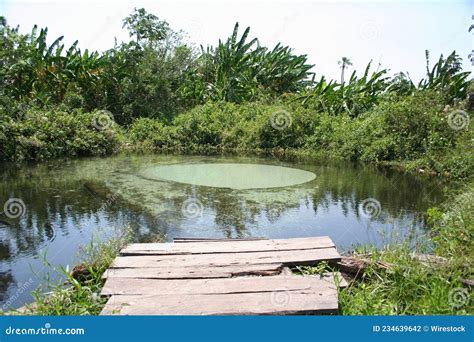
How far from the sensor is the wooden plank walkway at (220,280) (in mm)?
2682

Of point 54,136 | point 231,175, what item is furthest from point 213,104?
point 231,175

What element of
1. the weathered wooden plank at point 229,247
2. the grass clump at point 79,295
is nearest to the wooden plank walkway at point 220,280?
the weathered wooden plank at point 229,247

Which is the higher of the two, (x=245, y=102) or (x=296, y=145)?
(x=245, y=102)

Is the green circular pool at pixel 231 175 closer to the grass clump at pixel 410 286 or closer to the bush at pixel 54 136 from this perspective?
the bush at pixel 54 136

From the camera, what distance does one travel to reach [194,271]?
3203 mm

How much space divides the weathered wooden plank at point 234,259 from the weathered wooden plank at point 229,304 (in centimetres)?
52

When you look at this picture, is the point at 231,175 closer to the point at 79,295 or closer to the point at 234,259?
the point at 234,259

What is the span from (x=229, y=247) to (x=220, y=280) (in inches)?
28.6

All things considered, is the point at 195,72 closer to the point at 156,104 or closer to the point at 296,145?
the point at 156,104

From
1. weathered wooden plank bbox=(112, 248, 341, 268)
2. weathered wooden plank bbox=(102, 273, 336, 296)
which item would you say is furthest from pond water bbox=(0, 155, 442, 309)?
weathered wooden plank bbox=(102, 273, 336, 296)

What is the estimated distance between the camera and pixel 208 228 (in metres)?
5.90

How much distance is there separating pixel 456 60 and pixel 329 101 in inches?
204

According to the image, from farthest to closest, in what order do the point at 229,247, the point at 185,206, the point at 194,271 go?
the point at 185,206 → the point at 229,247 → the point at 194,271

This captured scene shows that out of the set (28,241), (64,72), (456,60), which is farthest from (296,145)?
(28,241)
